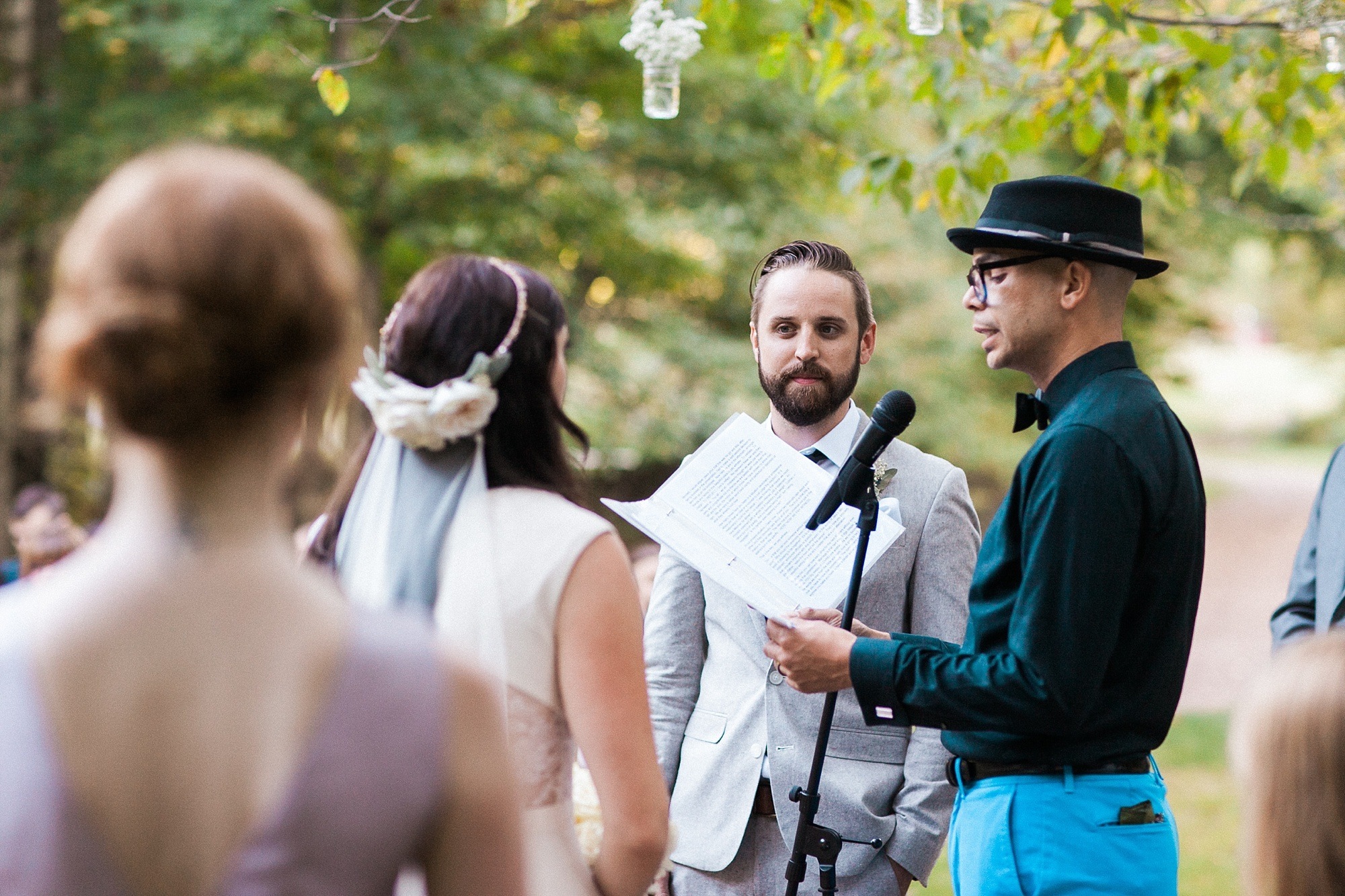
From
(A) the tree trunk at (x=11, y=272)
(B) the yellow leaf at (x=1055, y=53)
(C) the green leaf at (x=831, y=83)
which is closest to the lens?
(B) the yellow leaf at (x=1055, y=53)

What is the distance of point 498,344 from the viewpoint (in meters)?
2.05

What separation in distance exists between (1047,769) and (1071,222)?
1157mm

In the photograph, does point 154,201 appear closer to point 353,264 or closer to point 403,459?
point 353,264

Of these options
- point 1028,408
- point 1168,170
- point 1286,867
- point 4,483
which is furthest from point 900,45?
point 4,483

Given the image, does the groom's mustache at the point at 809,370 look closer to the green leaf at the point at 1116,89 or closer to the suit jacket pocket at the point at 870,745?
the suit jacket pocket at the point at 870,745

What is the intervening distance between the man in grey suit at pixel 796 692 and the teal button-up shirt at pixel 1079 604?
0.44 metres

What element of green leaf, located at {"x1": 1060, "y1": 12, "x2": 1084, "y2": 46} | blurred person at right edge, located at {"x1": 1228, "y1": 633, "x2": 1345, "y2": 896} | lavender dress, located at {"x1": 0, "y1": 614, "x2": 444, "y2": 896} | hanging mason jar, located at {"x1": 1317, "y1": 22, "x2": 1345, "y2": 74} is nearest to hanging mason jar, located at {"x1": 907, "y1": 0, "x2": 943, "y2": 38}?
green leaf, located at {"x1": 1060, "y1": 12, "x2": 1084, "y2": 46}

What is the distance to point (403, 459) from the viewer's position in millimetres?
2148

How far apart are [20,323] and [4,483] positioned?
164 cm

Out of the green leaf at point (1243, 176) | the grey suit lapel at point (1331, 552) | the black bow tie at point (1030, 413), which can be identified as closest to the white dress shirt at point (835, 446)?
the black bow tie at point (1030, 413)

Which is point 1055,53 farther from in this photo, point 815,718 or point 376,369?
point 376,369

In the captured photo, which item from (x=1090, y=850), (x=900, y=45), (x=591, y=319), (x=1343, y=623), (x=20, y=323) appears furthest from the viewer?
(x=591, y=319)

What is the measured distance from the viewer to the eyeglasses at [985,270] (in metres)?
2.64

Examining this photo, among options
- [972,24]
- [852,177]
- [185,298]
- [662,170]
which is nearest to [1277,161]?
[972,24]
